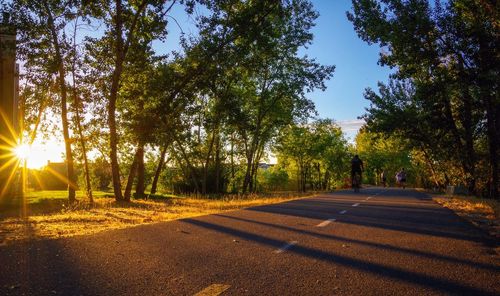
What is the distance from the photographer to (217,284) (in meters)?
4.51

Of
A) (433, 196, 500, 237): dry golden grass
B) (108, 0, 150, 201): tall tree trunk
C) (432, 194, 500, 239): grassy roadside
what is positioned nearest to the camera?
(432, 194, 500, 239): grassy roadside

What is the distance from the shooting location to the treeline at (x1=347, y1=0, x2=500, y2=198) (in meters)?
16.3

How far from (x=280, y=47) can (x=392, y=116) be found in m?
15.7

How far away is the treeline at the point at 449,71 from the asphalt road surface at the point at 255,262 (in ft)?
24.7

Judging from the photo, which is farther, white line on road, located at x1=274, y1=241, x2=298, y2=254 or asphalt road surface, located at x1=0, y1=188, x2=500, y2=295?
white line on road, located at x1=274, y1=241, x2=298, y2=254

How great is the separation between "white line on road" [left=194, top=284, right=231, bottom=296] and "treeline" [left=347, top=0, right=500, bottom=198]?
34.3 ft

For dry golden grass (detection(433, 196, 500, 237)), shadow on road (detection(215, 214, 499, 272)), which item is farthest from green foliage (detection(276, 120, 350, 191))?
shadow on road (detection(215, 214, 499, 272))

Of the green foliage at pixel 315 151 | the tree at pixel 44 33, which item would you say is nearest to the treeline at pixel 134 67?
the tree at pixel 44 33

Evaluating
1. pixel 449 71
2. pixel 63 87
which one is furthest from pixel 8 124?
pixel 449 71

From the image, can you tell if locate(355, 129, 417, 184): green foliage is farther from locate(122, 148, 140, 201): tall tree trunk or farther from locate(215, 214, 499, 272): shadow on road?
locate(215, 214, 499, 272): shadow on road

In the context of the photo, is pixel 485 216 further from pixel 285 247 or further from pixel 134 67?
pixel 134 67

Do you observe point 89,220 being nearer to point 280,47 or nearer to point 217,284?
point 217,284

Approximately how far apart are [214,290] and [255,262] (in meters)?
1.39

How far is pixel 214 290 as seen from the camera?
14.0 ft
